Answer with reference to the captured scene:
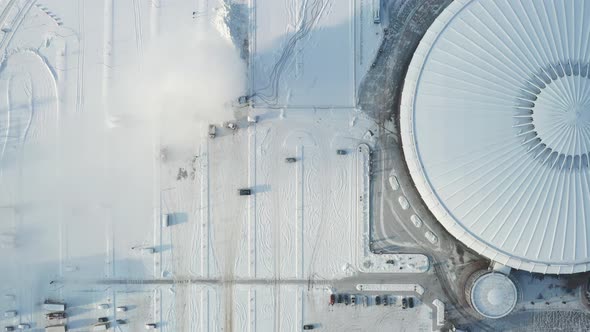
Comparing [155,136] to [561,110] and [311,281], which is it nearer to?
[311,281]

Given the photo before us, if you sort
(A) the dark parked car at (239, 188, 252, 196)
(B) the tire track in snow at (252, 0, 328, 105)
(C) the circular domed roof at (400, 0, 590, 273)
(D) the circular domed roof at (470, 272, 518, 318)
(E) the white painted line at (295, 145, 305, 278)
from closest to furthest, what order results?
1. (C) the circular domed roof at (400, 0, 590, 273)
2. (D) the circular domed roof at (470, 272, 518, 318)
3. (A) the dark parked car at (239, 188, 252, 196)
4. (E) the white painted line at (295, 145, 305, 278)
5. (B) the tire track in snow at (252, 0, 328, 105)

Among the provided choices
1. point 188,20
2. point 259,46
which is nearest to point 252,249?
point 259,46

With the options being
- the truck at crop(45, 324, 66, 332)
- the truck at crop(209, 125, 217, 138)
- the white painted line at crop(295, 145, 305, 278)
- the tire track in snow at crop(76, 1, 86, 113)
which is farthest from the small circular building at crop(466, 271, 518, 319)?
the tire track in snow at crop(76, 1, 86, 113)

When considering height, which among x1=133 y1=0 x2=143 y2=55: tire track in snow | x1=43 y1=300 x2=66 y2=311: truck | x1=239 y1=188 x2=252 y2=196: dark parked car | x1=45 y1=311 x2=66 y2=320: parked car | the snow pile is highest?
x1=133 y1=0 x2=143 y2=55: tire track in snow

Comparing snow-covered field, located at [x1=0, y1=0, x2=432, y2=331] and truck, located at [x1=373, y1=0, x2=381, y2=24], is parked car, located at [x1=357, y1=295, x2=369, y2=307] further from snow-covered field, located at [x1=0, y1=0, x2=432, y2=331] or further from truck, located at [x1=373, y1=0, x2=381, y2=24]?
truck, located at [x1=373, y1=0, x2=381, y2=24]

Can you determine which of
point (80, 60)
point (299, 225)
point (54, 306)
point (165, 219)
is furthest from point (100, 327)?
point (80, 60)

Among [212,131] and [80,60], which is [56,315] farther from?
[80,60]
